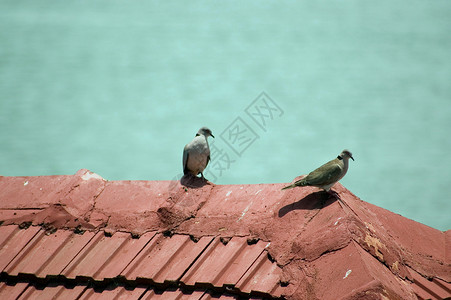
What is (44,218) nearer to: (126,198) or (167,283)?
(126,198)

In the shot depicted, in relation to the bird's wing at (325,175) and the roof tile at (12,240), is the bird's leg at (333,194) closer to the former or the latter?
the bird's wing at (325,175)

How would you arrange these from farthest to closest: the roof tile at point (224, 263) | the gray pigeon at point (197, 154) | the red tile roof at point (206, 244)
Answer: the gray pigeon at point (197, 154) < the roof tile at point (224, 263) < the red tile roof at point (206, 244)

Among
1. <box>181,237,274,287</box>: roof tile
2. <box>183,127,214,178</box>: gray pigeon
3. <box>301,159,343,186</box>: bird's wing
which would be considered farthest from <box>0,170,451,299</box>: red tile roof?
<box>183,127,214,178</box>: gray pigeon

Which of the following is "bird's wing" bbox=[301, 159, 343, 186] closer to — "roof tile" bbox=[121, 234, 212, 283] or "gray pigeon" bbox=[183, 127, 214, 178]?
"roof tile" bbox=[121, 234, 212, 283]

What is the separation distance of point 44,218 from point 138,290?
156 cm

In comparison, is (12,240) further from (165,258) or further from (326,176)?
(326,176)

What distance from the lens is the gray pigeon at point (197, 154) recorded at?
736 centimetres

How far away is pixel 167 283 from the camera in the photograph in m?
4.61

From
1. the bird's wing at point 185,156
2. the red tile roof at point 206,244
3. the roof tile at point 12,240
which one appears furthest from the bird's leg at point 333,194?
the roof tile at point 12,240

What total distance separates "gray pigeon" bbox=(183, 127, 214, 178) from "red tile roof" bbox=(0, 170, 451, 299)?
1.40 m

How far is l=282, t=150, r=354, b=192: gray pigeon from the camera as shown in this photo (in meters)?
5.25

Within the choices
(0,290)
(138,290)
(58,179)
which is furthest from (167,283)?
(58,179)

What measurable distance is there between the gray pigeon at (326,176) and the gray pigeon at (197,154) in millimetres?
1939

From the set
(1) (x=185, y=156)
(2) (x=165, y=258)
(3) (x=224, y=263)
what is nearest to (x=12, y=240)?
(2) (x=165, y=258)
